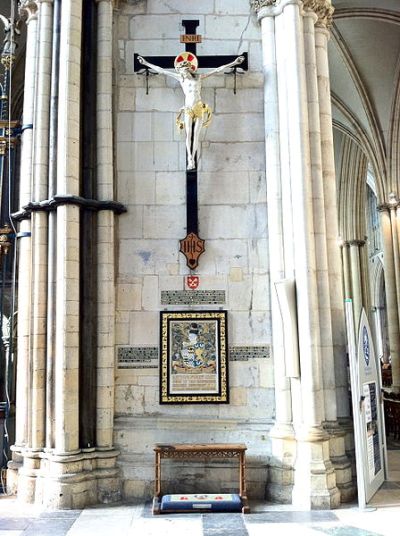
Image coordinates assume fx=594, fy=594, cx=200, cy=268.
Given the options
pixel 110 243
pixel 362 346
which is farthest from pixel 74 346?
pixel 362 346

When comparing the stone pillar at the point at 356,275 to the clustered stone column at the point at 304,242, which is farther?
the stone pillar at the point at 356,275

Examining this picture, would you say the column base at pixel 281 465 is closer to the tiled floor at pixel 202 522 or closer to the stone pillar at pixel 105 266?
the tiled floor at pixel 202 522

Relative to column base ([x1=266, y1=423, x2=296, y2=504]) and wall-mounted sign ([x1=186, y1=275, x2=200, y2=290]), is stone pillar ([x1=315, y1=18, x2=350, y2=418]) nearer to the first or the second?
column base ([x1=266, y1=423, x2=296, y2=504])

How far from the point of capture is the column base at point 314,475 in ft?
21.6

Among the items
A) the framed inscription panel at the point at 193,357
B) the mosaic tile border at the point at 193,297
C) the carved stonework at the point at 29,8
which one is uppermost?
the carved stonework at the point at 29,8

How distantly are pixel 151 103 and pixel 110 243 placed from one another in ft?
6.68

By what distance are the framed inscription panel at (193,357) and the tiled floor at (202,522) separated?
1338 millimetres

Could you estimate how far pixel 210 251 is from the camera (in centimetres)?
761

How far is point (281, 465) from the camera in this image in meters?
6.93

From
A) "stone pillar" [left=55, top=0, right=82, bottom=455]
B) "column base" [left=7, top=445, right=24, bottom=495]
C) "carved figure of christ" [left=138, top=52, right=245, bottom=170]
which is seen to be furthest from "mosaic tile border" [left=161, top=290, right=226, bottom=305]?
"column base" [left=7, top=445, right=24, bottom=495]

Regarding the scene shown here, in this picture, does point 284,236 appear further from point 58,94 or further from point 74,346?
point 58,94

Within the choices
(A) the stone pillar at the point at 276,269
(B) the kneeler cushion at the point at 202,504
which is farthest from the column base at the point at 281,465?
(B) the kneeler cushion at the point at 202,504

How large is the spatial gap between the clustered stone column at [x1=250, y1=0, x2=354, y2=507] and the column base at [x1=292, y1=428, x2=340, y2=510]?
1cm

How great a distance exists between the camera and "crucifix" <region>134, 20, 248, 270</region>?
7535 mm
